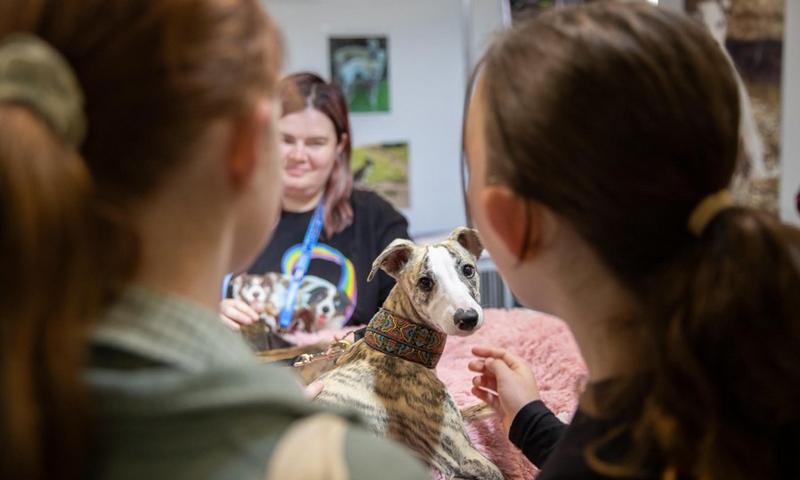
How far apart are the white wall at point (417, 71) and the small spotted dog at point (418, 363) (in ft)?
3.92

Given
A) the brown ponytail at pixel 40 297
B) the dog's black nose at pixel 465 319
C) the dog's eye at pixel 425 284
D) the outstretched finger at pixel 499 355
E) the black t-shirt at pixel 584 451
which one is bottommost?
the outstretched finger at pixel 499 355

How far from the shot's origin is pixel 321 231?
134 centimetres

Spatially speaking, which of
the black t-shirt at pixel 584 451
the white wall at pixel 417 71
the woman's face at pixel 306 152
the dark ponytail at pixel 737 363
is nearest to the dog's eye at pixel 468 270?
the black t-shirt at pixel 584 451

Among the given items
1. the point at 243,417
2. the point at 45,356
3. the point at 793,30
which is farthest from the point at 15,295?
the point at 793,30

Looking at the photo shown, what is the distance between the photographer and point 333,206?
146 cm

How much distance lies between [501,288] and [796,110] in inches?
43.3

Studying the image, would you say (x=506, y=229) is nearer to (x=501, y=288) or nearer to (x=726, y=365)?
(x=726, y=365)

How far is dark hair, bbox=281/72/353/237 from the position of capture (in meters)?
1.46

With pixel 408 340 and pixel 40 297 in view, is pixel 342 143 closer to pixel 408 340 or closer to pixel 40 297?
pixel 408 340

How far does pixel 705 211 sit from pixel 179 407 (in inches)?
16.3

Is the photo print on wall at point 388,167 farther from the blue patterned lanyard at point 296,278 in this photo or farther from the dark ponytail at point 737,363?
the dark ponytail at point 737,363

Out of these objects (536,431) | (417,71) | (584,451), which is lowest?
(536,431)

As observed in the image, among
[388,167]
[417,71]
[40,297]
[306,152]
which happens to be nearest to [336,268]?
[306,152]

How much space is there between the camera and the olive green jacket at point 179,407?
0.47 m
